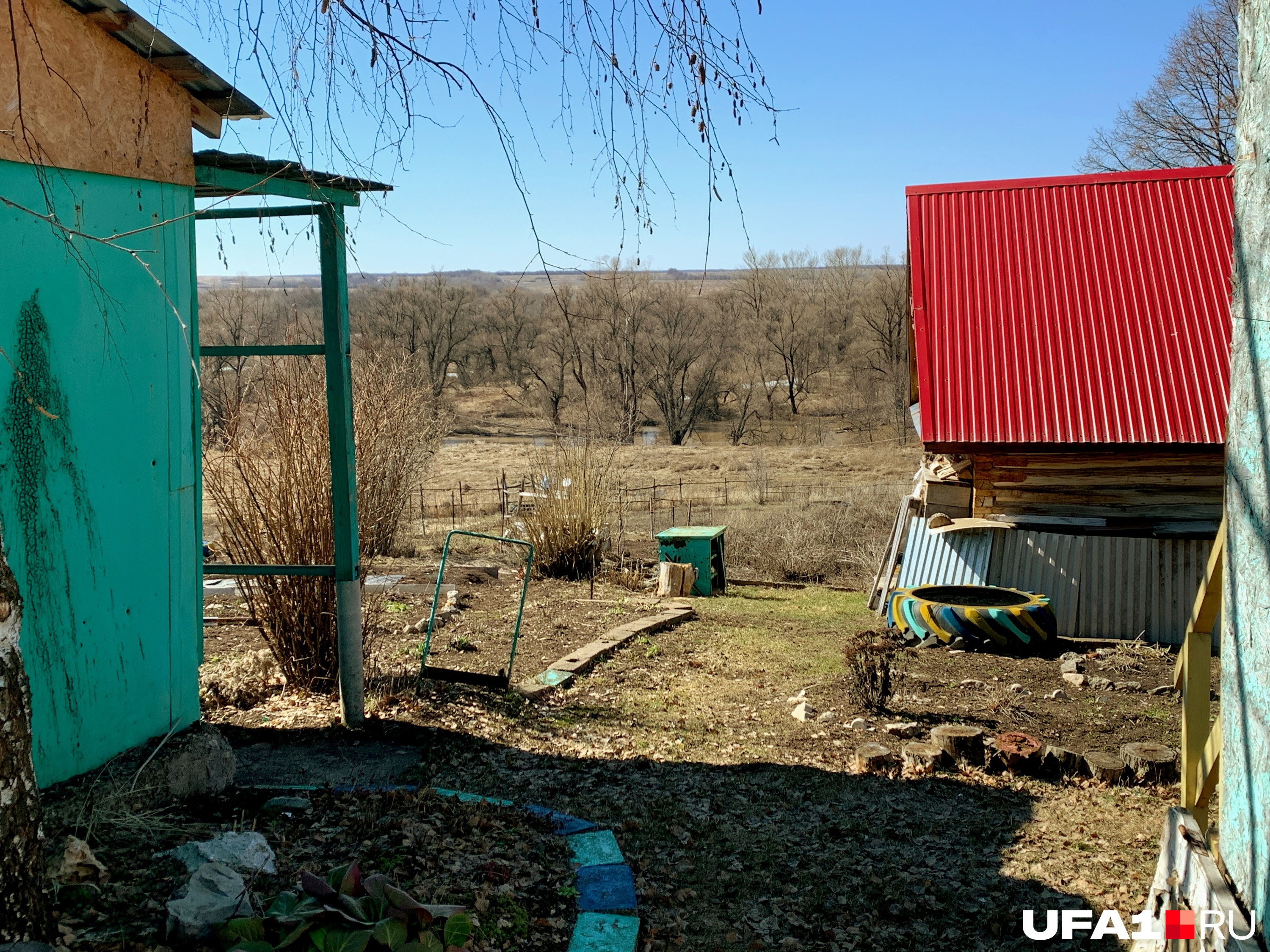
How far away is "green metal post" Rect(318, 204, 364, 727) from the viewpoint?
5.75 meters

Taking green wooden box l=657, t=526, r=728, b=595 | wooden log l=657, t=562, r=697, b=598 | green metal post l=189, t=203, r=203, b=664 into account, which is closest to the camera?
green metal post l=189, t=203, r=203, b=664

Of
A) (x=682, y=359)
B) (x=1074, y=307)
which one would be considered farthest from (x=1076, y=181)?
(x=682, y=359)

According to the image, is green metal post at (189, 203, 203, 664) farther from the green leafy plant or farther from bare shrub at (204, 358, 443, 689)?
the green leafy plant

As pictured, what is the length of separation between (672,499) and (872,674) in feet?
52.0

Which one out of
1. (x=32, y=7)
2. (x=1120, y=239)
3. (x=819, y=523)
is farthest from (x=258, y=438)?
(x=819, y=523)

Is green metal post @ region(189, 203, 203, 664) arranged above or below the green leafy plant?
above

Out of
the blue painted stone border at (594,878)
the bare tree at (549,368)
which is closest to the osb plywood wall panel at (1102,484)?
the blue painted stone border at (594,878)

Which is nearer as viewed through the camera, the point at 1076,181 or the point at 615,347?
the point at 1076,181

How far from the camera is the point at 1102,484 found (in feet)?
32.9

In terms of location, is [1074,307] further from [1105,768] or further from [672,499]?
[672,499]

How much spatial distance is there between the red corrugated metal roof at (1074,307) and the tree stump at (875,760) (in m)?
4.58

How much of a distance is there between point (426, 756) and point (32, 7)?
13.1ft

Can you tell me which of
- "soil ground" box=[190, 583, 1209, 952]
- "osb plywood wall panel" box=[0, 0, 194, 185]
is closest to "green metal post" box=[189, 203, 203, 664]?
"osb plywood wall panel" box=[0, 0, 194, 185]

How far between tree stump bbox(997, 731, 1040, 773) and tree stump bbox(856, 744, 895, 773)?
0.64 meters
